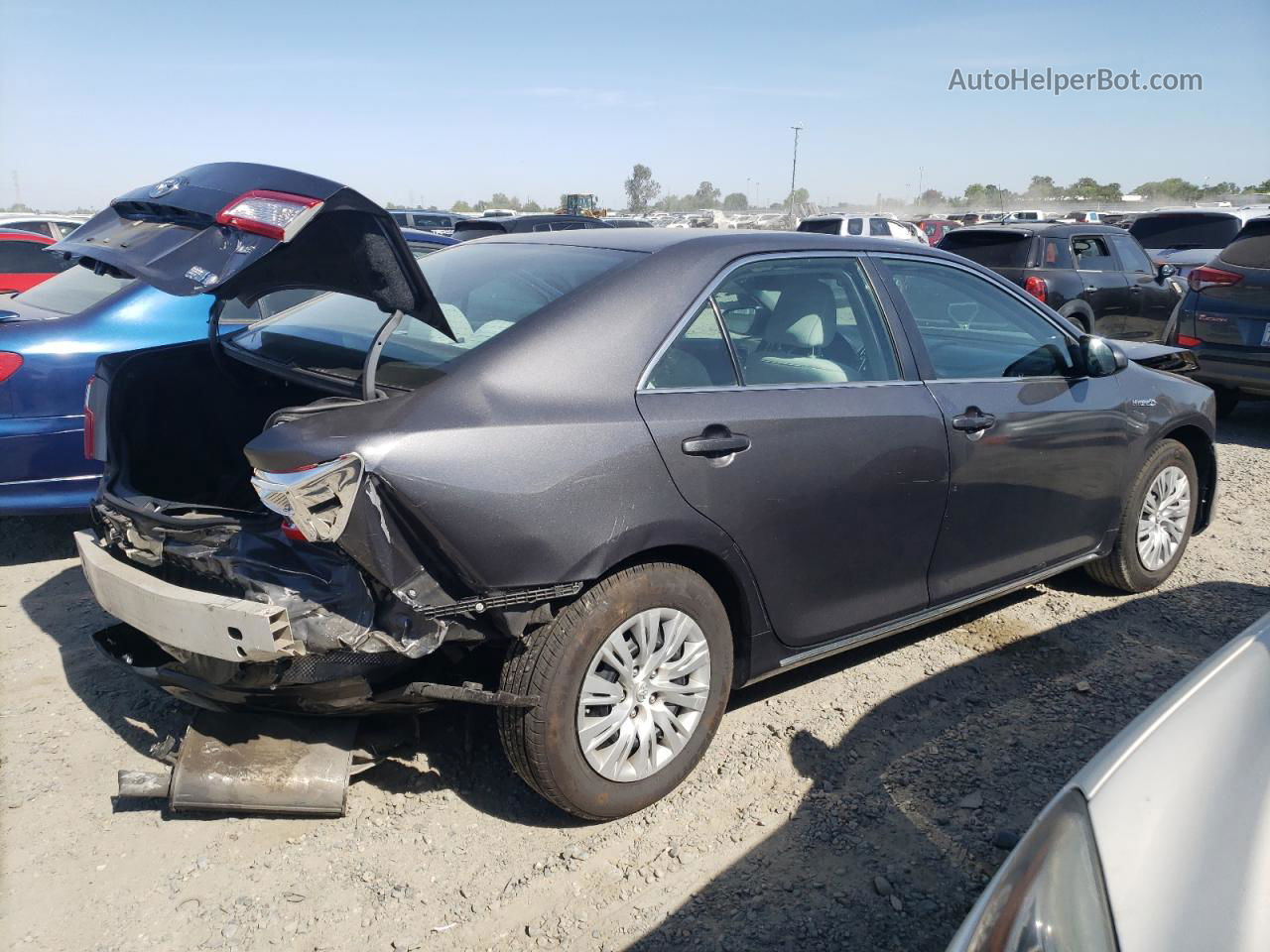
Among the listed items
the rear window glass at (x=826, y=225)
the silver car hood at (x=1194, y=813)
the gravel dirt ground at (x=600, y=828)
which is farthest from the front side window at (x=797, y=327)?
the rear window glass at (x=826, y=225)

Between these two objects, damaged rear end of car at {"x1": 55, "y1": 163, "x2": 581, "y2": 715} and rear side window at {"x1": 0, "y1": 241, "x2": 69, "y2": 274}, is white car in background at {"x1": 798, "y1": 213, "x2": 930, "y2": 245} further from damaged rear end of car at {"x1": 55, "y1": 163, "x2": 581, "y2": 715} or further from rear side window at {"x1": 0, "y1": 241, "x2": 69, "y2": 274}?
damaged rear end of car at {"x1": 55, "y1": 163, "x2": 581, "y2": 715}

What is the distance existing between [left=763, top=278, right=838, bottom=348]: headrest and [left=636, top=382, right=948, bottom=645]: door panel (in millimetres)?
238

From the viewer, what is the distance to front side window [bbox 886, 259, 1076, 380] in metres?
A: 3.63

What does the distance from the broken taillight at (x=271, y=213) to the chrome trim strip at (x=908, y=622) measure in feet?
6.48

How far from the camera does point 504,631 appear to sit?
8.26ft

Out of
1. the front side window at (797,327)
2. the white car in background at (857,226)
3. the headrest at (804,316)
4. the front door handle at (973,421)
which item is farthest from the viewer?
the white car in background at (857,226)

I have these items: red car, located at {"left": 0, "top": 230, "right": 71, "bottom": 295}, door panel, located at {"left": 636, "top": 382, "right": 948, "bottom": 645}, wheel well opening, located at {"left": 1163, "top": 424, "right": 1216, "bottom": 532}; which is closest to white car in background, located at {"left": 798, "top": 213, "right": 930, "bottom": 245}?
red car, located at {"left": 0, "top": 230, "right": 71, "bottom": 295}

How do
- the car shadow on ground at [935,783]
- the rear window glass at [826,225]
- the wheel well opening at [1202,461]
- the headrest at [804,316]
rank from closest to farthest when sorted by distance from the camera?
the car shadow on ground at [935,783] < the headrest at [804,316] < the wheel well opening at [1202,461] < the rear window glass at [826,225]

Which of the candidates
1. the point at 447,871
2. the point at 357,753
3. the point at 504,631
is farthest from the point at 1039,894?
the point at 357,753

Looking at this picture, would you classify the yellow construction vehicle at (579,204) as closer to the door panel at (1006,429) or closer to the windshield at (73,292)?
the windshield at (73,292)

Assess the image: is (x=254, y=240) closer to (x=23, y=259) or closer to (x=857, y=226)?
(x=23, y=259)

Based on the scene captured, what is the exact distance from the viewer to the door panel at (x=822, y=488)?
2840mm

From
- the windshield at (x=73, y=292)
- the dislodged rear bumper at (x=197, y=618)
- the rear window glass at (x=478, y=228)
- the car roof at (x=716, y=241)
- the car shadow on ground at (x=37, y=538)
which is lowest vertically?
the car shadow on ground at (x=37, y=538)

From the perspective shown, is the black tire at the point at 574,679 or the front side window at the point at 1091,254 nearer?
the black tire at the point at 574,679
